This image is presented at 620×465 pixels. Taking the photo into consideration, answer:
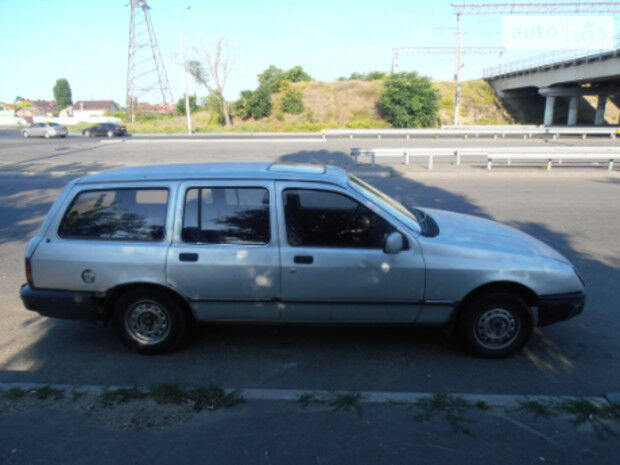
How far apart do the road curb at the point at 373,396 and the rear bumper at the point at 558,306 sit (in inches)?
27.8

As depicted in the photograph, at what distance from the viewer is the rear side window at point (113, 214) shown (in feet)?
13.3

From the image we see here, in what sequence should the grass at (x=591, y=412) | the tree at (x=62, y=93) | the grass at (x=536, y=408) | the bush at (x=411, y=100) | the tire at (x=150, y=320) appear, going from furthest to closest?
1. the tree at (x=62, y=93)
2. the bush at (x=411, y=100)
3. the tire at (x=150, y=320)
4. the grass at (x=536, y=408)
5. the grass at (x=591, y=412)

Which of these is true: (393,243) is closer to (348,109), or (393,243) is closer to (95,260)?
(95,260)

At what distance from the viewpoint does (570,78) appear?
42.6 metres

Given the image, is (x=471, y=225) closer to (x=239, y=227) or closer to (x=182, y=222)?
(x=239, y=227)

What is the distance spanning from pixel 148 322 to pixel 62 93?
149341 millimetres

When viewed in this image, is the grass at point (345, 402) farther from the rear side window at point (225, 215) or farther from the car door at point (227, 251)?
the rear side window at point (225, 215)

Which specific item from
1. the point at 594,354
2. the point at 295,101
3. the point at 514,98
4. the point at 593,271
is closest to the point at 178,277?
the point at 594,354

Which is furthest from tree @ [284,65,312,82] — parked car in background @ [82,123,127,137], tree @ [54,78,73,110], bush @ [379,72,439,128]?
tree @ [54,78,73,110]

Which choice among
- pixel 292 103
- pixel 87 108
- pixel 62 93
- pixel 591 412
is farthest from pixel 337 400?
pixel 62 93

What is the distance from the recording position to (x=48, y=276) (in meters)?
4.04

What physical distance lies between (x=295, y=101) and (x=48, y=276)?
182ft

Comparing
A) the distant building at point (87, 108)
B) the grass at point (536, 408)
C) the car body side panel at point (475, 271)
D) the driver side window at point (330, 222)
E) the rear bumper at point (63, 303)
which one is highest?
the distant building at point (87, 108)

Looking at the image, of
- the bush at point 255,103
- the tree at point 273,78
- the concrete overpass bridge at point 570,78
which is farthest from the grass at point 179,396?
the tree at point 273,78
